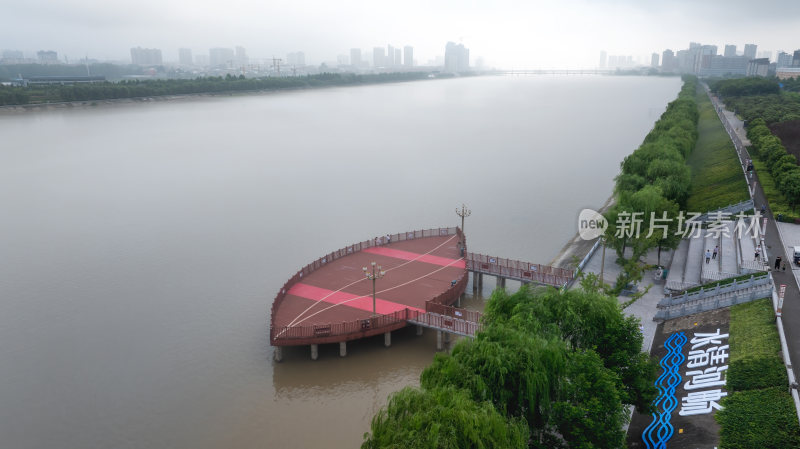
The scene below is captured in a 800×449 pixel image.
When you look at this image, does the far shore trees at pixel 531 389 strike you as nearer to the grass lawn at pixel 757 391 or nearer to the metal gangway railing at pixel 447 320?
the grass lawn at pixel 757 391

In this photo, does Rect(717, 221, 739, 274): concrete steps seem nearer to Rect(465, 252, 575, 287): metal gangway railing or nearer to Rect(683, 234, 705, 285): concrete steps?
Rect(683, 234, 705, 285): concrete steps

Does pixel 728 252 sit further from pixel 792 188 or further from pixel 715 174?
pixel 715 174

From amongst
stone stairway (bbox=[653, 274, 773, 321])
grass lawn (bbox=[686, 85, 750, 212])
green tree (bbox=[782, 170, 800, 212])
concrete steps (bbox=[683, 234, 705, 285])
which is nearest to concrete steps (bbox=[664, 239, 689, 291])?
concrete steps (bbox=[683, 234, 705, 285])

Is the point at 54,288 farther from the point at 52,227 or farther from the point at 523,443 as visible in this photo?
the point at 523,443

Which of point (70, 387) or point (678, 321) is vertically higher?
point (678, 321)

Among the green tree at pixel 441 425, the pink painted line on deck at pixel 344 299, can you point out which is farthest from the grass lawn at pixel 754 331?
the pink painted line on deck at pixel 344 299

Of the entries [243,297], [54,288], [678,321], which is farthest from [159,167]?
[678,321]
